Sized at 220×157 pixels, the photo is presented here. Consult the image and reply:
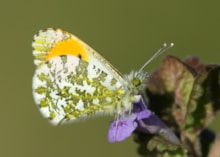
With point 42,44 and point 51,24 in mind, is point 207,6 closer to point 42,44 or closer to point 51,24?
point 51,24

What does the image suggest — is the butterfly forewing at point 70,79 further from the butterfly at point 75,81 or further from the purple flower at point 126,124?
the purple flower at point 126,124

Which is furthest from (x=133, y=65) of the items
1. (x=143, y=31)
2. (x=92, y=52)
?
(x=92, y=52)

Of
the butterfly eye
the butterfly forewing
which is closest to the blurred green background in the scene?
the butterfly forewing

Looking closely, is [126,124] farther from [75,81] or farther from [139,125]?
[75,81]

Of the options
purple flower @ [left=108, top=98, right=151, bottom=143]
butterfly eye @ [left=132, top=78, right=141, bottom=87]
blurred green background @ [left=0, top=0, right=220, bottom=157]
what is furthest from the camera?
blurred green background @ [left=0, top=0, right=220, bottom=157]

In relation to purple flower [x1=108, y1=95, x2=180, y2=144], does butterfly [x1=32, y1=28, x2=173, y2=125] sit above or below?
above

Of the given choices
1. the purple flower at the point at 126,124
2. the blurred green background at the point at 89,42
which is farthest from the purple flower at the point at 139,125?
the blurred green background at the point at 89,42

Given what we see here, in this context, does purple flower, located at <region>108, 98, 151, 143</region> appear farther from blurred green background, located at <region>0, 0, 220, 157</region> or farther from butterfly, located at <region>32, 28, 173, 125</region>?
blurred green background, located at <region>0, 0, 220, 157</region>
